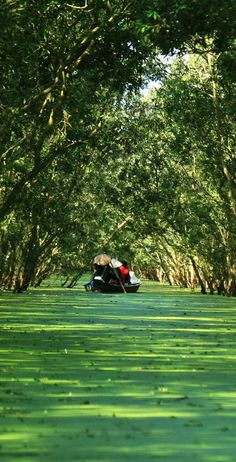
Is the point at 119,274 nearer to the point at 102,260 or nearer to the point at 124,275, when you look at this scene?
the point at 124,275

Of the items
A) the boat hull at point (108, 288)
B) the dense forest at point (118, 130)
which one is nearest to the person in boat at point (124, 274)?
the boat hull at point (108, 288)

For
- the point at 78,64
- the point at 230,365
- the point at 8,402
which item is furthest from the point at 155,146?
the point at 8,402

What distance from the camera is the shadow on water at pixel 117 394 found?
7.09 m

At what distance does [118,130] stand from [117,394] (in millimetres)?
24772

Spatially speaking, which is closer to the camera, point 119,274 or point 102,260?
point 119,274

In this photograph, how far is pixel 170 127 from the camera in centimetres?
3831

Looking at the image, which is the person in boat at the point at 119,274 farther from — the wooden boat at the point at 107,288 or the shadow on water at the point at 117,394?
the shadow on water at the point at 117,394

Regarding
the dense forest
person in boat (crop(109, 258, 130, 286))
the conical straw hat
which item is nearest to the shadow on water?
the dense forest

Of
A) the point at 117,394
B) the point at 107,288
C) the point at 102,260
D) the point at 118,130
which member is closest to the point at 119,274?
the point at 102,260

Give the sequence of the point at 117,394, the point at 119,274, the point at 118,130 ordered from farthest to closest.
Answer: the point at 119,274 → the point at 118,130 → the point at 117,394

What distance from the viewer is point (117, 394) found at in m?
9.66

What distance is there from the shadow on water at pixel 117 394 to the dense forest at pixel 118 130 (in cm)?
450

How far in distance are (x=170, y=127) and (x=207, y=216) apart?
3270 mm

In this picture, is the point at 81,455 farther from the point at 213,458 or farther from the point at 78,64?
the point at 78,64
